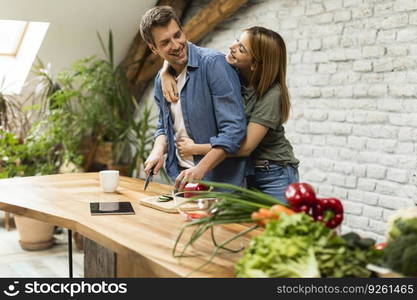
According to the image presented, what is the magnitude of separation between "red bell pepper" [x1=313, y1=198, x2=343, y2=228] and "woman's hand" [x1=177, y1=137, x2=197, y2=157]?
105 centimetres

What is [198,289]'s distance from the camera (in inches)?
48.3

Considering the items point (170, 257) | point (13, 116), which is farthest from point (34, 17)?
point (170, 257)

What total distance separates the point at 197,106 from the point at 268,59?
0.37m

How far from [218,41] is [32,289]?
379 centimetres

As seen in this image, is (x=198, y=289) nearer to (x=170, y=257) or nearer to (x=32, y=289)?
(x=170, y=257)

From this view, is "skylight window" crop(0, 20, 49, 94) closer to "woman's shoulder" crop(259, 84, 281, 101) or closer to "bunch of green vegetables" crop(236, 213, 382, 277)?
"woman's shoulder" crop(259, 84, 281, 101)

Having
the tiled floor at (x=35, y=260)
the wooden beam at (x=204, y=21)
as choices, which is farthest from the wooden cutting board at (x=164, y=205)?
the wooden beam at (x=204, y=21)

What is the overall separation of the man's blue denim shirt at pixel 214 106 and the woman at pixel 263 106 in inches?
1.9

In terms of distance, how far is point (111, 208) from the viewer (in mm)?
2053

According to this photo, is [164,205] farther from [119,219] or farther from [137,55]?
[137,55]

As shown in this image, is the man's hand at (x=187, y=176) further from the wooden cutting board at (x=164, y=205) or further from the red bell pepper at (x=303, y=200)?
the red bell pepper at (x=303, y=200)

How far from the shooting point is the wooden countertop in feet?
4.70

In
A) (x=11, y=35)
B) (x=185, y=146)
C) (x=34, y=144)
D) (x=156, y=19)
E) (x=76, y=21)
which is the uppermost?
(x=76, y=21)

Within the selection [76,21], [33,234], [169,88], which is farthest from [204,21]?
[169,88]
